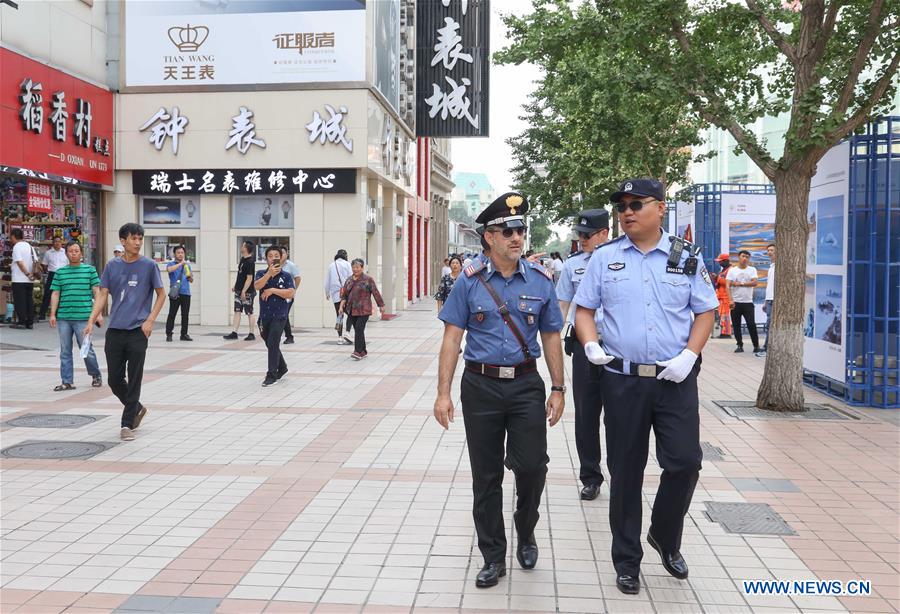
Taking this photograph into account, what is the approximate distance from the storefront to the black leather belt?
44.0 ft

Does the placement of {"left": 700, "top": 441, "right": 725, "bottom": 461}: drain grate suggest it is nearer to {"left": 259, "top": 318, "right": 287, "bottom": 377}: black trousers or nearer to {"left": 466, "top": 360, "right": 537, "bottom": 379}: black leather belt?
{"left": 466, "top": 360, "right": 537, "bottom": 379}: black leather belt

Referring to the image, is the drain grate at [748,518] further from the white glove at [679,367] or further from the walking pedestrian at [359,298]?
the walking pedestrian at [359,298]

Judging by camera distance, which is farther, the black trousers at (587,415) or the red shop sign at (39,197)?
the red shop sign at (39,197)

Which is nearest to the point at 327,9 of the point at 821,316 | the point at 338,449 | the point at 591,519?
the point at 821,316

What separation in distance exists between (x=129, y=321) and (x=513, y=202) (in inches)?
182

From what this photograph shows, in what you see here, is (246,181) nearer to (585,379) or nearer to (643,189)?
(585,379)

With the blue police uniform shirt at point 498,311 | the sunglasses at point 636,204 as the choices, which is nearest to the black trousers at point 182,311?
the blue police uniform shirt at point 498,311

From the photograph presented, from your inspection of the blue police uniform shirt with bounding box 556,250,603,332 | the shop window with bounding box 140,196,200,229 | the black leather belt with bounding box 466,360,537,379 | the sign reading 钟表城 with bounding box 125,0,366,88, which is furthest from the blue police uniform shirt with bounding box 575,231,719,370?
the shop window with bounding box 140,196,200,229

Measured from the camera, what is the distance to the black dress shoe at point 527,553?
470 cm

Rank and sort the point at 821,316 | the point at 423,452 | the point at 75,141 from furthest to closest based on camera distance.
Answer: the point at 75,141 < the point at 821,316 < the point at 423,452

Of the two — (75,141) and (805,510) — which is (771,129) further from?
(805,510)

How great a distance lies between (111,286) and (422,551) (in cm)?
447

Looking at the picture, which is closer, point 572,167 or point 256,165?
point 256,165

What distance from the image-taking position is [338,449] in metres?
7.65
